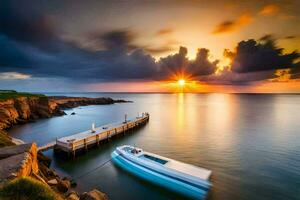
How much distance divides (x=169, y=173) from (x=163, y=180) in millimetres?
944

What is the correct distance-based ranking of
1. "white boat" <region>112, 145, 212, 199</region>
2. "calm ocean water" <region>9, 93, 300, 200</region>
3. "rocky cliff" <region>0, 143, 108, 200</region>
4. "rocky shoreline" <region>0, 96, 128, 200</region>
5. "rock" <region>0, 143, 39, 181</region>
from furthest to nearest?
"calm ocean water" <region>9, 93, 300, 200</region>, "white boat" <region>112, 145, 212, 199</region>, "rocky shoreline" <region>0, 96, 128, 200</region>, "rock" <region>0, 143, 39, 181</region>, "rocky cliff" <region>0, 143, 108, 200</region>

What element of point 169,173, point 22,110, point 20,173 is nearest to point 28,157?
point 20,173

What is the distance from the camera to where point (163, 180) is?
1927cm

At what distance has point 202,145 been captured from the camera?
33281 millimetres

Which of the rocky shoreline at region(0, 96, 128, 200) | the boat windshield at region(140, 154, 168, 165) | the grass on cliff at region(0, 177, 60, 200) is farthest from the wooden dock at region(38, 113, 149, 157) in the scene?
the grass on cliff at region(0, 177, 60, 200)

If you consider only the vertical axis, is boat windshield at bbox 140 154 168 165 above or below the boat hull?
above

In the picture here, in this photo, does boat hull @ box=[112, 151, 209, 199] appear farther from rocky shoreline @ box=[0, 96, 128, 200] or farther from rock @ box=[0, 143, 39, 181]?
rock @ box=[0, 143, 39, 181]

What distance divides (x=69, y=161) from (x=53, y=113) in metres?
50.2

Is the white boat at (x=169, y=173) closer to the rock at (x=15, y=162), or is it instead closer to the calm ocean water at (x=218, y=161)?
the calm ocean water at (x=218, y=161)

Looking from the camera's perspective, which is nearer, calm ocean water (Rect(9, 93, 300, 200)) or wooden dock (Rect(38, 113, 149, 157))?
calm ocean water (Rect(9, 93, 300, 200))

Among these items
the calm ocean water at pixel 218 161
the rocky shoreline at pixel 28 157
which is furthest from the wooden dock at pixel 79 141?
the rocky shoreline at pixel 28 157

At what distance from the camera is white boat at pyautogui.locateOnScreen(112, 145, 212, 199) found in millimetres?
17516

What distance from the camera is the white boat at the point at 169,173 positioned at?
1752 centimetres

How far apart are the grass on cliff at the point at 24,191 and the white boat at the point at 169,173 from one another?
513 inches
